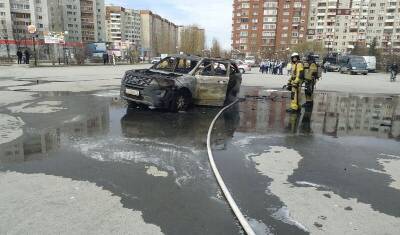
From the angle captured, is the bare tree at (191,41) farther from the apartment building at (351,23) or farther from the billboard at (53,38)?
the billboard at (53,38)

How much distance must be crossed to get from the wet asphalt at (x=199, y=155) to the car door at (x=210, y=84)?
1.22ft

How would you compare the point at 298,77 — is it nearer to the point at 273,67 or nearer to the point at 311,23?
the point at 273,67

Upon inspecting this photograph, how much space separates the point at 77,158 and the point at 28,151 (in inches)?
39.4

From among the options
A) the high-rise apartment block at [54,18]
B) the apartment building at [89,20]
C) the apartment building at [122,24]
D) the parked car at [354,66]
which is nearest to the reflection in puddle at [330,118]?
the parked car at [354,66]

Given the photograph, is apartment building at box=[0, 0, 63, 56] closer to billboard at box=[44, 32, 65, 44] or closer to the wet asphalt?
billboard at box=[44, 32, 65, 44]

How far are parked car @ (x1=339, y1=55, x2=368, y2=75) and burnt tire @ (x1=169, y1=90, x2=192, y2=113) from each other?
31843 millimetres

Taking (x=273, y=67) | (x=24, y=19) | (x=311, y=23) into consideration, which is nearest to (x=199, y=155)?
(x=273, y=67)

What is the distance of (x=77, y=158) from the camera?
5.16m

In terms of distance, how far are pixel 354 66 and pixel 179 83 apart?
32.8 m

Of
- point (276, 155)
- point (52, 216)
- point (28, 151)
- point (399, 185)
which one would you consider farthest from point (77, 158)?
point (399, 185)

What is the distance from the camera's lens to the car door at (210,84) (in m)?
9.86

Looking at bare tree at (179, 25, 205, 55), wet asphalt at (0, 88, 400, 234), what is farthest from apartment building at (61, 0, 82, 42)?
wet asphalt at (0, 88, 400, 234)

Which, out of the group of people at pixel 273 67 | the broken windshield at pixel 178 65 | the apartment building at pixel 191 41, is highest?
the apartment building at pixel 191 41

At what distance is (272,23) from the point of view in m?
105
